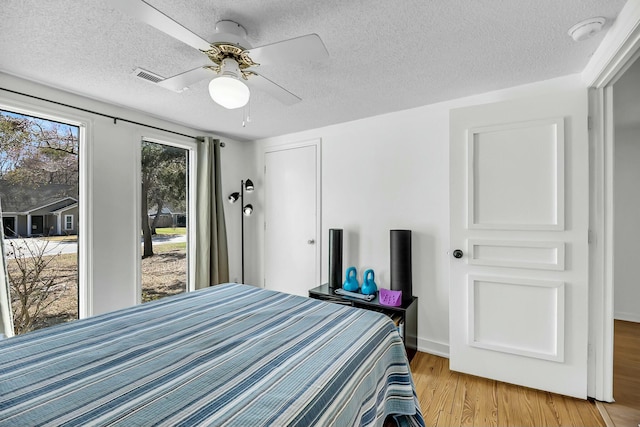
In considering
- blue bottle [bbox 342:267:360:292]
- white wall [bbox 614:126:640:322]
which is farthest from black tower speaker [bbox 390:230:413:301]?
white wall [bbox 614:126:640:322]

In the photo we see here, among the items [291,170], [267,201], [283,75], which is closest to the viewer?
[283,75]

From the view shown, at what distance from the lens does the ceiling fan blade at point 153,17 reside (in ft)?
3.33

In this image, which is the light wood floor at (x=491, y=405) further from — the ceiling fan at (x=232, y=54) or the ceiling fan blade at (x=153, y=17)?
the ceiling fan blade at (x=153, y=17)

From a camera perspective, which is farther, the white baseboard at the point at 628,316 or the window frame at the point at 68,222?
the white baseboard at the point at 628,316

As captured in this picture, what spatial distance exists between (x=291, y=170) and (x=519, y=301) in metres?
2.60

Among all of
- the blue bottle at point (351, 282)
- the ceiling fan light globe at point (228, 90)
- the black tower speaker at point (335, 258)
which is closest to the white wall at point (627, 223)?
the blue bottle at point (351, 282)

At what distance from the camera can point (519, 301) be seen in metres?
2.04

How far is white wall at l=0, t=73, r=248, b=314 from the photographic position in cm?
243

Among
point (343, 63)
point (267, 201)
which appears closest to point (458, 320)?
point (343, 63)

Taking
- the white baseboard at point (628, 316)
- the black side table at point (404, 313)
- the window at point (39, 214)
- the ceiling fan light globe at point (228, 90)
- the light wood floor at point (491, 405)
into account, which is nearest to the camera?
the ceiling fan light globe at point (228, 90)

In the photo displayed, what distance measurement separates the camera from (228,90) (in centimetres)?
137

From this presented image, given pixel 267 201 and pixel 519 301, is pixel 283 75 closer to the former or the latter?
pixel 267 201

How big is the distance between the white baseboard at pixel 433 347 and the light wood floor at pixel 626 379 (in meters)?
1.00

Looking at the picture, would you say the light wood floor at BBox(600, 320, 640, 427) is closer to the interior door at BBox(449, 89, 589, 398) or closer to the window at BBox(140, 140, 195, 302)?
the interior door at BBox(449, 89, 589, 398)
